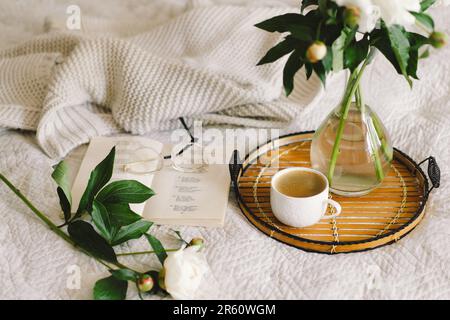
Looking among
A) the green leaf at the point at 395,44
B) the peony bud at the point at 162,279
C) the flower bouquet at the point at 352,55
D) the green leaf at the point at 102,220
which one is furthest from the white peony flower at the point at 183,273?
the green leaf at the point at 395,44

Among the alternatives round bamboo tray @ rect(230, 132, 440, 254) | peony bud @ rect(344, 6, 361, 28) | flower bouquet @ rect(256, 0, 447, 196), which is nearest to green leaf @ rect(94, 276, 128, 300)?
round bamboo tray @ rect(230, 132, 440, 254)

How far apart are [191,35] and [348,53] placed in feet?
1.86

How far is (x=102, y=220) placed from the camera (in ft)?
2.62

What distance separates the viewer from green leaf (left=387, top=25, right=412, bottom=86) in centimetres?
68

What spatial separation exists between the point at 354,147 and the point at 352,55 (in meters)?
0.17

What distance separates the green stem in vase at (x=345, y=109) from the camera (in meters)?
0.77

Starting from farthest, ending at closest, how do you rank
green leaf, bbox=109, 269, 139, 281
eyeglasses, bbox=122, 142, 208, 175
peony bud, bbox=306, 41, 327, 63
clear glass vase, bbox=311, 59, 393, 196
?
1. eyeglasses, bbox=122, 142, 208, 175
2. clear glass vase, bbox=311, 59, 393, 196
3. green leaf, bbox=109, 269, 139, 281
4. peony bud, bbox=306, 41, 327, 63

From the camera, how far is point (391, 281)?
754 mm

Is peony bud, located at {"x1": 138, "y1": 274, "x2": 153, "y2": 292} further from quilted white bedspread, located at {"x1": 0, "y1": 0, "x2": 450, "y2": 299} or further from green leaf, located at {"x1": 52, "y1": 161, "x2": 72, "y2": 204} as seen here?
green leaf, located at {"x1": 52, "y1": 161, "x2": 72, "y2": 204}

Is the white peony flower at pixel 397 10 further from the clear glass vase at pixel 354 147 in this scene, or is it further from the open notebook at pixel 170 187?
the open notebook at pixel 170 187

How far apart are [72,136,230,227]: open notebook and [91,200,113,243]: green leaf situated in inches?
3.0

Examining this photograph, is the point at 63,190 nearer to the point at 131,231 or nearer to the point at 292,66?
the point at 131,231

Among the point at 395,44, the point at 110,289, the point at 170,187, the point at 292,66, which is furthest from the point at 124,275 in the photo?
the point at 395,44

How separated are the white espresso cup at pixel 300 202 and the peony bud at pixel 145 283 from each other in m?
0.22
